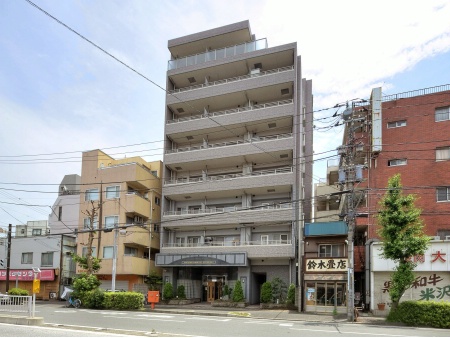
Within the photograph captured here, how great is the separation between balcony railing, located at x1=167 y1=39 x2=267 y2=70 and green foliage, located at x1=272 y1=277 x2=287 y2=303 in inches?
828

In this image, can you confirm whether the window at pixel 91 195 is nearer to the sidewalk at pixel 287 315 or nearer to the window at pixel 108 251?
the window at pixel 108 251

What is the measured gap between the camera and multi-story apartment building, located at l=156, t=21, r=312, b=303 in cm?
3644

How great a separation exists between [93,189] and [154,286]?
1075 centimetres

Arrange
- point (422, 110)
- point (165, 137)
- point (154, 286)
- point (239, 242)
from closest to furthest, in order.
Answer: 1. point (422, 110)
2. point (239, 242)
3. point (154, 286)
4. point (165, 137)

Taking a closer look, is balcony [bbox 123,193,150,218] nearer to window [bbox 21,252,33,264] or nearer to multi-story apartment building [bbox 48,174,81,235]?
multi-story apartment building [bbox 48,174,81,235]

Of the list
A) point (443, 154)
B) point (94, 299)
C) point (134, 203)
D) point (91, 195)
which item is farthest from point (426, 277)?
point (91, 195)

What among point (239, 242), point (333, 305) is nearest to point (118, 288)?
point (239, 242)

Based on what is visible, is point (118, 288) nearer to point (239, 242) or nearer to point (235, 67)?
point (239, 242)

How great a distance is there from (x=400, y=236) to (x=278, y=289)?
14291mm

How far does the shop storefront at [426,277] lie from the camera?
2584cm

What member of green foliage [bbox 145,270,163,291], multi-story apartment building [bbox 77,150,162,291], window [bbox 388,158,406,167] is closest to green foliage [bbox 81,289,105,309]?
multi-story apartment building [bbox 77,150,162,291]

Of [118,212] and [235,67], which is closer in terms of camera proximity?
[118,212]

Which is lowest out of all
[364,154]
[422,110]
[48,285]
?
[48,285]

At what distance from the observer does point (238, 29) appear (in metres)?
41.9
